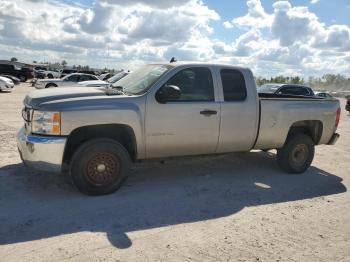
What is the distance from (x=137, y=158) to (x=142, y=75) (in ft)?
4.57

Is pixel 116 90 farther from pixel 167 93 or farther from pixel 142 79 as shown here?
pixel 167 93

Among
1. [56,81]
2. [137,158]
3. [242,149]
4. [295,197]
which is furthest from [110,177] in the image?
[56,81]

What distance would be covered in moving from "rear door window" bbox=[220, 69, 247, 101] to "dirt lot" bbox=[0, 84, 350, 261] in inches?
56.5

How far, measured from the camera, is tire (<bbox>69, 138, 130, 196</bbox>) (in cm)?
530

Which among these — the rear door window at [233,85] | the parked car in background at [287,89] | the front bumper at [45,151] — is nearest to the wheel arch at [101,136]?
the front bumper at [45,151]

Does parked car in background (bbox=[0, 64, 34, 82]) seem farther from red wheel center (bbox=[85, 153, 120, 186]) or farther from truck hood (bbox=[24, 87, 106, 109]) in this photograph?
red wheel center (bbox=[85, 153, 120, 186])

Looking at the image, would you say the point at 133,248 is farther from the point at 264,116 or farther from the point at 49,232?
the point at 264,116

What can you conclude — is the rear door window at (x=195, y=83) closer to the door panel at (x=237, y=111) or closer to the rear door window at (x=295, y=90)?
the door panel at (x=237, y=111)

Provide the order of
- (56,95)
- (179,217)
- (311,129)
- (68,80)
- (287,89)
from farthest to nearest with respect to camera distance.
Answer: (68,80), (287,89), (311,129), (56,95), (179,217)

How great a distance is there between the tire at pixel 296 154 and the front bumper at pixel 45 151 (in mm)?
4154

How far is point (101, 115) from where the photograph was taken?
17.4ft

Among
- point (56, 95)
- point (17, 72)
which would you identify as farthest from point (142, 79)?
point (17, 72)

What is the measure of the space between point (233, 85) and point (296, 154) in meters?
2.06

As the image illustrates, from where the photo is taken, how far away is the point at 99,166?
17.9 feet
